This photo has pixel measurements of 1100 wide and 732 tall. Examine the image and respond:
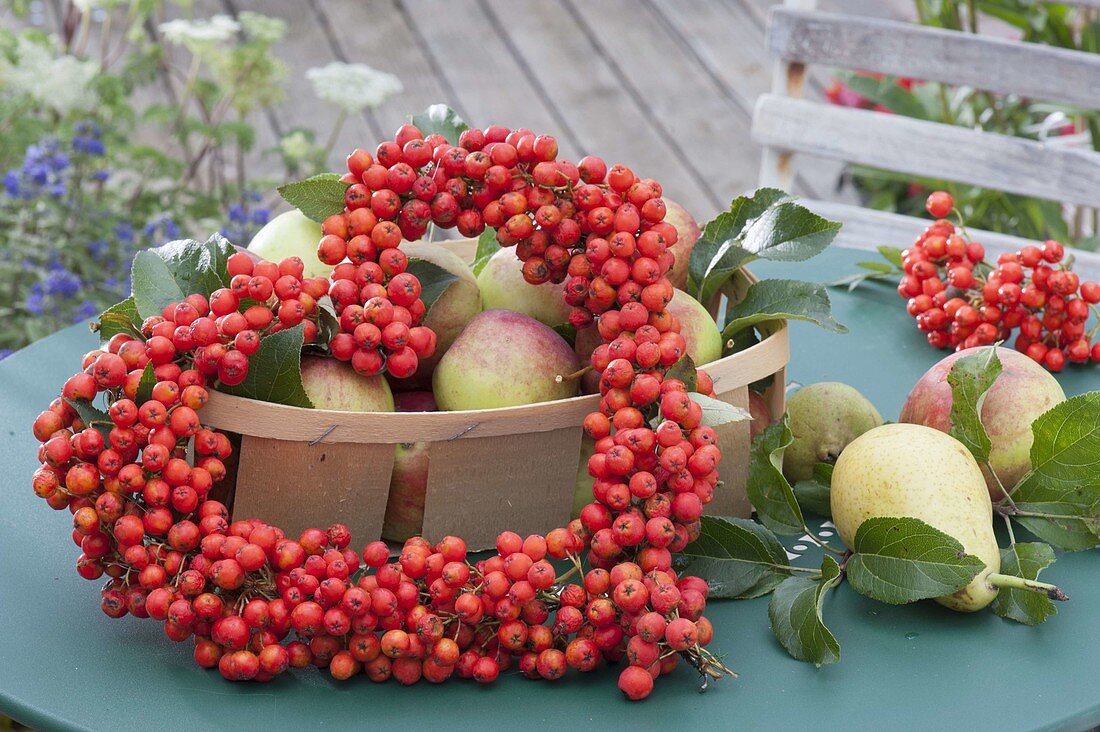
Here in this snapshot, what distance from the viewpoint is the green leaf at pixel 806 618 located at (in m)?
0.81

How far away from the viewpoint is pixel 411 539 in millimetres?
829

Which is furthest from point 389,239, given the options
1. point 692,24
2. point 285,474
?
point 692,24

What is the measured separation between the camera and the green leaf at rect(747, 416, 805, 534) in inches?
36.3

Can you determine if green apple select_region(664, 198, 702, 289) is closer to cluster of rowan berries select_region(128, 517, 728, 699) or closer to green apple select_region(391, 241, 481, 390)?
green apple select_region(391, 241, 481, 390)

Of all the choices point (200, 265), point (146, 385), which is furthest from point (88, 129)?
point (146, 385)

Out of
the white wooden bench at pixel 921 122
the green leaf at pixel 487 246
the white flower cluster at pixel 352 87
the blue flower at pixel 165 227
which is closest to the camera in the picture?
the green leaf at pixel 487 246

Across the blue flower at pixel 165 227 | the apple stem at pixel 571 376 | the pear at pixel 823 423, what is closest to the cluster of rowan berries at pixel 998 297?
the pear at pixel 823 423

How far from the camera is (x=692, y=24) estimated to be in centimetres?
377

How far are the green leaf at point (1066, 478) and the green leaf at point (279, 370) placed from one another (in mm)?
527

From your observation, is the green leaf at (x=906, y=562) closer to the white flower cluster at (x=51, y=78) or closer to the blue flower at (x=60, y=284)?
the blue flower at (x=60, y=284)

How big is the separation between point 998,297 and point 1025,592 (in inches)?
16.1

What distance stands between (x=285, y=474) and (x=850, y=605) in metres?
0.40

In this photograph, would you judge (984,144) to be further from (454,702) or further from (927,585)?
(454,702)

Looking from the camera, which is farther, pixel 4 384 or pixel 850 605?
pixel 4 384
